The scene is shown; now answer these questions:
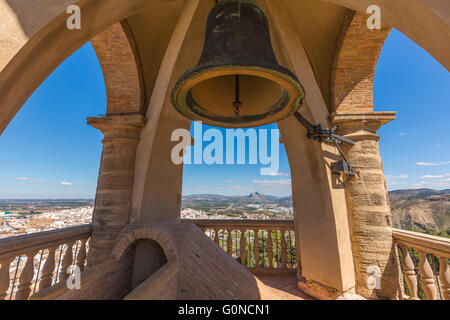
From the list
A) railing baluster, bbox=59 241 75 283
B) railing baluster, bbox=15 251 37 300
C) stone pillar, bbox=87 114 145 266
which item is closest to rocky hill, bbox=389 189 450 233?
stone pillar, bbox=87 114 145 266

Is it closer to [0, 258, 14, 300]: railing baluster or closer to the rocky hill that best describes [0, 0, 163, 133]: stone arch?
[0, 258, 14, 300]: railing baluster

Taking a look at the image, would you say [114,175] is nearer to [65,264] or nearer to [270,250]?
[65,264]

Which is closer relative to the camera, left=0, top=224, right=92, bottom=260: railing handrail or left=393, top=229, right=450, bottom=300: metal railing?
left=0, top=224, right=92, bottom=260: railing handrail

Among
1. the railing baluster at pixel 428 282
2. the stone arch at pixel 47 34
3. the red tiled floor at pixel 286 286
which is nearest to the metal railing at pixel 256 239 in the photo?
the red tiled floor at pixel 286 286

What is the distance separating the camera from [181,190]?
3426 mm

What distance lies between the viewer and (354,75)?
330 centimetres

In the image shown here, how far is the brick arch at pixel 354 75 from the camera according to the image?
3123 mm

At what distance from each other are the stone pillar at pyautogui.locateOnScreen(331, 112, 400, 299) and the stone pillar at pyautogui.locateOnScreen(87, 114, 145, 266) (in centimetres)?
336

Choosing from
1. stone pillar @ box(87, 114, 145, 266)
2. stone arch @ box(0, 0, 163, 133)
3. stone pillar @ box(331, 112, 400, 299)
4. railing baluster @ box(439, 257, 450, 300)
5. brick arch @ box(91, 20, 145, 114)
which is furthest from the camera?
brick arch @ box(91, 20, 145, 114)

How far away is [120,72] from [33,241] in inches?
108

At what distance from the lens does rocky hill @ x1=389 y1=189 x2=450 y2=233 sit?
13498mm

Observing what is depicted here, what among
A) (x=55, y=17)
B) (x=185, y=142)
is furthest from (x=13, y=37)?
(x=185, y=142)

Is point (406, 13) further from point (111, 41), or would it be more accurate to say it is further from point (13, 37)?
point (111, 41)

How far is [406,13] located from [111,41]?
370 cm
